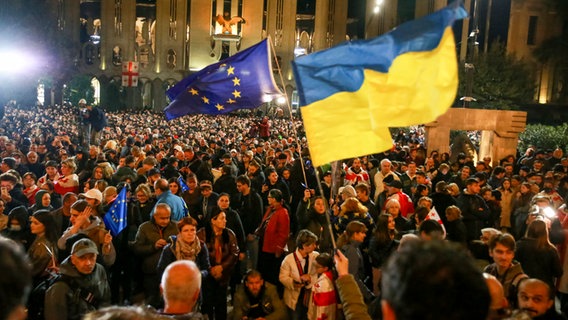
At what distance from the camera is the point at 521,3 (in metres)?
44.8

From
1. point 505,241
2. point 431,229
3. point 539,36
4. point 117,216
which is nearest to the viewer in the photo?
point 505,241

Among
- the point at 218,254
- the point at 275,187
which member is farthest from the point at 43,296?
the point at 275,187

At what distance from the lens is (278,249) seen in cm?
724

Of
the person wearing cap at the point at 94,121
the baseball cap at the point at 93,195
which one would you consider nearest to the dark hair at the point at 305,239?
the baseball cap at the point at 93,195

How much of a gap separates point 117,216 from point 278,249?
6.73 ft

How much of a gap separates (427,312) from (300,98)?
287cm

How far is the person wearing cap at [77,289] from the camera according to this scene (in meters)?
4.32

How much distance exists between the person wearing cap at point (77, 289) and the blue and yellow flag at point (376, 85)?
203 cm

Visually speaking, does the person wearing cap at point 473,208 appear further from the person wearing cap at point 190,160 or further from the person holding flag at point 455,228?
the person wearing cap at point 190,160

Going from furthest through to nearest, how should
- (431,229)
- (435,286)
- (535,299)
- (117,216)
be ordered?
1. (117,216)
2. (431,229)
3. (535,299)
4. (435,286)

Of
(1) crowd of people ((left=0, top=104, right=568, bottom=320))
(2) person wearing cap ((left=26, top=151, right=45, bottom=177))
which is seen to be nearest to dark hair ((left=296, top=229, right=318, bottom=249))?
(1) crowd of people ((left=0, top=104, right=568, bottom=320))

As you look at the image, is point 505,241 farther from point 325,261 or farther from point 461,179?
point 461,179

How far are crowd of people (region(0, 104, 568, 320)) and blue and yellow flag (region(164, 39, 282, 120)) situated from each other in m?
1.14

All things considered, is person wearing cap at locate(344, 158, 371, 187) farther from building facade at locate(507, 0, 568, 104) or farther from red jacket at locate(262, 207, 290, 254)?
building facade at locate(507, 0, 568, 104)
